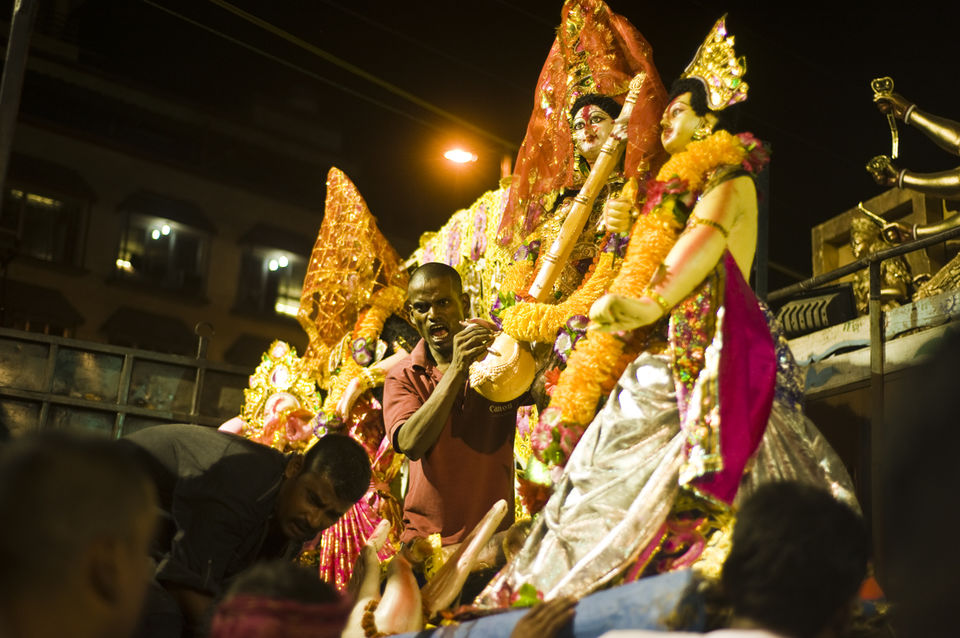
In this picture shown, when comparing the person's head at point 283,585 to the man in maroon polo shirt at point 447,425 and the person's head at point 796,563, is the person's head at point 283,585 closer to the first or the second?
the person's head at point 796,563

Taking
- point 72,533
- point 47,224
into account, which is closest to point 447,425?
point 72,533

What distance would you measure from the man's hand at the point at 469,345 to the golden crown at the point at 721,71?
122cm

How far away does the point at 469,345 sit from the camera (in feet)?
14.0

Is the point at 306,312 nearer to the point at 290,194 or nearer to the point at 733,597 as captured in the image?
the point at 733,597

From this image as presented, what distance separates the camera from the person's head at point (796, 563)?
7.42ft

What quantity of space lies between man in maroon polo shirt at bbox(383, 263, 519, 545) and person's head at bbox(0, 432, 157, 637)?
2282 millimetres

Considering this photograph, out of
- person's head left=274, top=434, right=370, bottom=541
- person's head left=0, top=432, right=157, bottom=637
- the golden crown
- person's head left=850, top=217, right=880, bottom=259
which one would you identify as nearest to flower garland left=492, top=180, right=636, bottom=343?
the golden crown

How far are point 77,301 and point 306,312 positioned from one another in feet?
47.8

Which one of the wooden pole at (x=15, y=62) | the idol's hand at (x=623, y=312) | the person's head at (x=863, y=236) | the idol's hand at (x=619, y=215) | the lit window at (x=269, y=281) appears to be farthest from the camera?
the lit window at (x=269, y=281)

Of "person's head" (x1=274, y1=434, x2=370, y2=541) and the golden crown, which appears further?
"person's head" (x1=274, y1=434, x2=370, y2=541)

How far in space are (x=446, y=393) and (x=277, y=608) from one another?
71.4 inches

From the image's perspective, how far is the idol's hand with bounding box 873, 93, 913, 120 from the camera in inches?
213

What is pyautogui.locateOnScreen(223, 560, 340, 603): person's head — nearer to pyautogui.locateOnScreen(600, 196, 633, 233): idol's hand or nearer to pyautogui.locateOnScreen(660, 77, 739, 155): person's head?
pyautogui.locateOnScreen(600, 196, 633, 233): idol's hand

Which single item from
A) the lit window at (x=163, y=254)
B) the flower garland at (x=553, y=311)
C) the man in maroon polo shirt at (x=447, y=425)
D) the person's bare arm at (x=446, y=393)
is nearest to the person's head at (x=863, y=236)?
the flower garland at (x=553, y=311)
